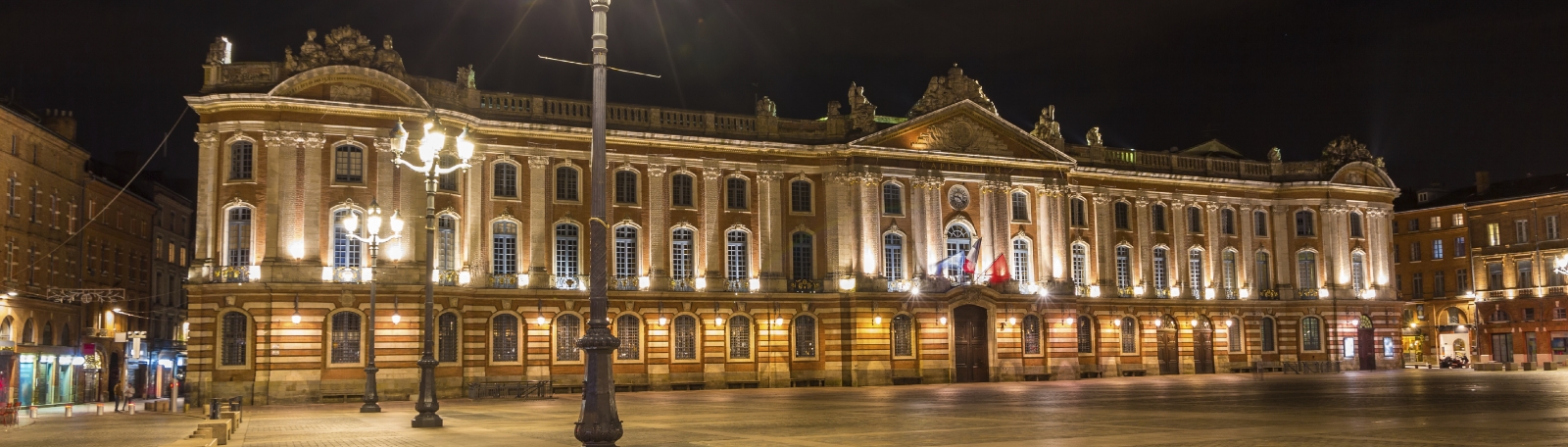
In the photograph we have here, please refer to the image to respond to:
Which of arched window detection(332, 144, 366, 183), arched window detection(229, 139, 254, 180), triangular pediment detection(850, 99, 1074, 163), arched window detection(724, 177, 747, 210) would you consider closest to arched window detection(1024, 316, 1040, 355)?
triangular pediment detection(850, 99, 1074, 163)

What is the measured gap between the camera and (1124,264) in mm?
63688

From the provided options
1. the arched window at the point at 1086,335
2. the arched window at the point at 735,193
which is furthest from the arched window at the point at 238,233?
the arched window at the point at 1086,335

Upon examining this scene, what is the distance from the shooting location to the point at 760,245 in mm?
54562

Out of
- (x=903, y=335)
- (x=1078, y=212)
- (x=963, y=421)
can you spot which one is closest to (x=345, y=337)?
(x=903, y=335)

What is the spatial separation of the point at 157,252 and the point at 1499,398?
59.2 m

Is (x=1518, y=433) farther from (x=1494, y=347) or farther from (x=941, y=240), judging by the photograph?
(x=1494, y=347)

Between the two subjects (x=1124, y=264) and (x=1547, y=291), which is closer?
(x=1124, y=264)

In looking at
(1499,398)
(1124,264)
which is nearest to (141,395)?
(1124,264)

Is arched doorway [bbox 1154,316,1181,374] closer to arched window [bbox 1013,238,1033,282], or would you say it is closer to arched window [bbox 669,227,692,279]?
arched window [bbox 1013,238,1033,282]

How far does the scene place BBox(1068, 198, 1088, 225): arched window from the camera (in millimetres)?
61781

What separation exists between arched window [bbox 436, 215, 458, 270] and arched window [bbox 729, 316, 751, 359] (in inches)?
437

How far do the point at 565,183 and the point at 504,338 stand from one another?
604 centimetres

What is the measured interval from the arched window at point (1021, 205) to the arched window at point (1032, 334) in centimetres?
423

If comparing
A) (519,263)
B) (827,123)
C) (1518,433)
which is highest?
(827,123)
